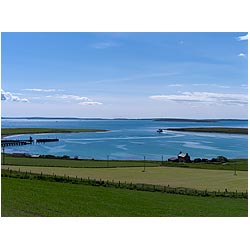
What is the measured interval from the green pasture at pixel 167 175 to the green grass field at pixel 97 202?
16 centimetres

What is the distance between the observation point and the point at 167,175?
15.2 ft

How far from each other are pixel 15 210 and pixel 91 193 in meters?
0.98

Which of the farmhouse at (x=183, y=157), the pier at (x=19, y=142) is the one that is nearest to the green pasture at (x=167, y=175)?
the farmhouse at (x=183, y=157)

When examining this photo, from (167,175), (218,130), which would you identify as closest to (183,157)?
(167,175)

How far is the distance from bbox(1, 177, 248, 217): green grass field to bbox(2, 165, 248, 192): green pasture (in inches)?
6.5

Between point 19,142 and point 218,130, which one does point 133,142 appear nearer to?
point 218,130

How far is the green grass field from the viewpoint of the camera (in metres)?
3.94

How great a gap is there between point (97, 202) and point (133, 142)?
0.83 metres

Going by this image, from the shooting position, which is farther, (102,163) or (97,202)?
(102,163)

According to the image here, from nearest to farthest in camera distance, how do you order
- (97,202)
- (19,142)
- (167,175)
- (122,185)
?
(97,202), (19,142), (167,175), (122,185)

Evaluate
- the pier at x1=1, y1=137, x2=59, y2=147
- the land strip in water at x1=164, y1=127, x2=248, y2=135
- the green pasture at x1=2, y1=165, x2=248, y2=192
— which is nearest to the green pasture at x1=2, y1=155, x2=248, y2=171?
the green pasture at x1=2, y1=165, x2=248, y2=192

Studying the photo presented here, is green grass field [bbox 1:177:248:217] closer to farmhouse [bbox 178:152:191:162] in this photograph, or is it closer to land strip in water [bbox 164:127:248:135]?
farmhouse [bbox 178:152:191:162]
